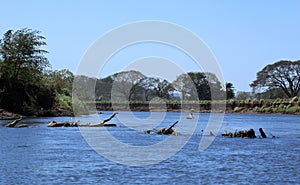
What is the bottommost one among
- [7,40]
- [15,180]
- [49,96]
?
[15,180]

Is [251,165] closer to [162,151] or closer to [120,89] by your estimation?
[162,151]

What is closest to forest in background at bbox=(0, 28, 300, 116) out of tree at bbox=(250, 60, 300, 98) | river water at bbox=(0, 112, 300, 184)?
tree at bbox=(250, 60, 300, 98)

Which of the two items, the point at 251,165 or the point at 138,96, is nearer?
the point at 251,165

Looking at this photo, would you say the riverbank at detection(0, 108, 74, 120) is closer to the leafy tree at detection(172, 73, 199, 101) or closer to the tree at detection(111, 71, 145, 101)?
the leafy tree at detection(172, 73, 199, 101)

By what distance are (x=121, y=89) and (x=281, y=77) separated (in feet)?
212

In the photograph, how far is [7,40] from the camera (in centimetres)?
8500

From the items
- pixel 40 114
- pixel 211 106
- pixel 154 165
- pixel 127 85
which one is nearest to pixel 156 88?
pixel 127 85

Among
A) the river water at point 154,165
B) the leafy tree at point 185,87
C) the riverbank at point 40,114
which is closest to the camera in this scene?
the river water at point 154,165

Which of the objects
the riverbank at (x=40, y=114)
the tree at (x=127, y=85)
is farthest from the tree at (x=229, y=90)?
the riverbank at (x=40, y=114)

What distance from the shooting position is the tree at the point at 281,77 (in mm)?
139125

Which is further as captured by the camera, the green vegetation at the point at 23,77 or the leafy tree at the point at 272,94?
the leafy tree at the point at 272,94

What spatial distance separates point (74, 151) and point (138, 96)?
531 feet

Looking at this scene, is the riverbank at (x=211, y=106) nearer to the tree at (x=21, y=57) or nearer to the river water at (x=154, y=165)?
the tree at (x=21, y=57)

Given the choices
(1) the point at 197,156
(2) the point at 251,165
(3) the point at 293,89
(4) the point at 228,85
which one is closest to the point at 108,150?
(1) the point at 197,156
